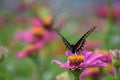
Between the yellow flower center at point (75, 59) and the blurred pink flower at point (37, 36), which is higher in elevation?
the blurred pink flower at point (37, 36)

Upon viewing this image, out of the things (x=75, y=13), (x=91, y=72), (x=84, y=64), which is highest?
(x=75, y=13)

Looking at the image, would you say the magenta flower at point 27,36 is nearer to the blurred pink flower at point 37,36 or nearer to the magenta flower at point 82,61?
the blurred pink flower at point 37,36

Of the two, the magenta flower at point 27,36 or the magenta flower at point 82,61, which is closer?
the magenta flower at point 82,61

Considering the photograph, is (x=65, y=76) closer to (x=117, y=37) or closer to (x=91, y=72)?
(x=91, y=72)

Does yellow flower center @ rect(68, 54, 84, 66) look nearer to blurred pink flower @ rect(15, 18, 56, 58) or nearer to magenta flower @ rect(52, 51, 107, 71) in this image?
magenta flower @ rect(52, 51, 107, 71)

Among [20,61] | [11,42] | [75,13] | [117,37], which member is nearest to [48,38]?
[117,37]

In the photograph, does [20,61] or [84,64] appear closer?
[84,64]

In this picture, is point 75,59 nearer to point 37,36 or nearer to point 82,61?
point 82,61

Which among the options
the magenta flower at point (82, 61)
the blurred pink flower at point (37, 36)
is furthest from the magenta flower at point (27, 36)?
the magenta flower at point (82, 61)
